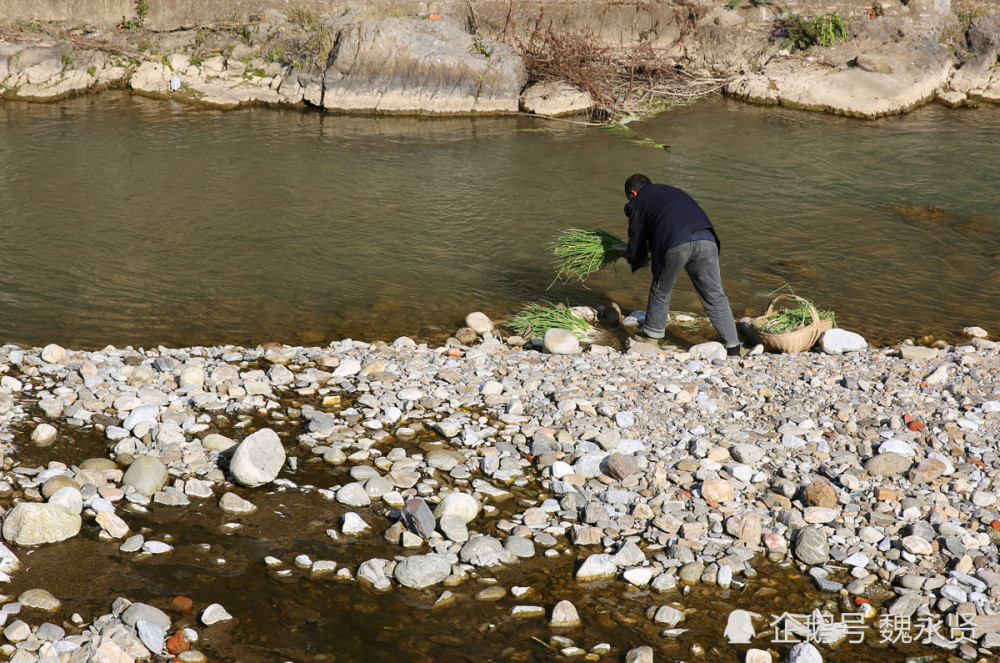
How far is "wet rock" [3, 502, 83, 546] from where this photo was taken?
14.5ft

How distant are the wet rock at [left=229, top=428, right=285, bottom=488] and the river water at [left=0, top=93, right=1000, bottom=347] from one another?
2600 millimetres

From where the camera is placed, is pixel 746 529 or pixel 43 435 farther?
pixel 43 435

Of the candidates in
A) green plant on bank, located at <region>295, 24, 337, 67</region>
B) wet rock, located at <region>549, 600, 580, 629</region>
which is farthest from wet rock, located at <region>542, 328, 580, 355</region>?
green plant on bank, located at <region>295, 24, 337, 67</region>

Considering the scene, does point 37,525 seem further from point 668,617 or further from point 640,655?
point 668,617

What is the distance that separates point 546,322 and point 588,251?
87 cm

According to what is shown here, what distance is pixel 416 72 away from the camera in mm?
15414

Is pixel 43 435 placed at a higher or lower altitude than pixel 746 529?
lower

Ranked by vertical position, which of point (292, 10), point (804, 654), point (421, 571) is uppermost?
point (292, 10)

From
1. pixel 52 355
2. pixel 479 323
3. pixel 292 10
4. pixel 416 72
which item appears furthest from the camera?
pixel 292 10

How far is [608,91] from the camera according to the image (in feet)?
52.3

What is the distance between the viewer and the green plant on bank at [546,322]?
7.64 m

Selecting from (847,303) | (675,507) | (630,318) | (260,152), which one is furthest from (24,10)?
(675,507)

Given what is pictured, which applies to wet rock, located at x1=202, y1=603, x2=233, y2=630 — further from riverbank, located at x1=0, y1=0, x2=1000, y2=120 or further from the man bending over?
riverbank, located at x1=0, y1=0, x2=1000, y2=120

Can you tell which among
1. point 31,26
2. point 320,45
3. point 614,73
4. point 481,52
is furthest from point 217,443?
point 31,26
